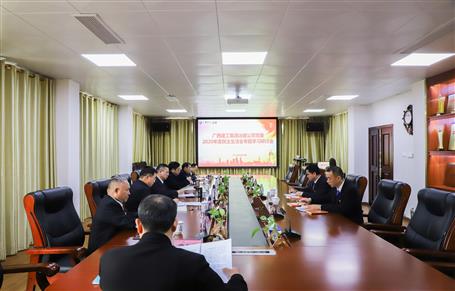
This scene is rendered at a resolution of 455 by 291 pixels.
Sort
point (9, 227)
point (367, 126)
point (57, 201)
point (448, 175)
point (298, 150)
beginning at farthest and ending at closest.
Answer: point (298, 150)
point (367, 126)
point (448, 175)
point (9, 227)
point (57, 201)

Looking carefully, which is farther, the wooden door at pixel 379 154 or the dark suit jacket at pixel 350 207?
the wooden door at pixel 379 154

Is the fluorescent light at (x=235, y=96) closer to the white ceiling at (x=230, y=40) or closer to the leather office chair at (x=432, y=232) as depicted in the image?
the white ceiling at (x=230, y=40)

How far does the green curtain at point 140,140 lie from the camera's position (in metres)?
9.54

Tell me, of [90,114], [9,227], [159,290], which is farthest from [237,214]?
[90,114]

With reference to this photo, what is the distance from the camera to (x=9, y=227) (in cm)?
421

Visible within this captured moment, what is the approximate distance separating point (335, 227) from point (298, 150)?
29.6ft

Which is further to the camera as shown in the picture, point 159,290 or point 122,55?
point 122,55

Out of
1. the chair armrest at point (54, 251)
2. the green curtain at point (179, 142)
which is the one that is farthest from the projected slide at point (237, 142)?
the chair armrest at point (54, 251)

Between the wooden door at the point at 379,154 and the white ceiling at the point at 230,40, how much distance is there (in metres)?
1.91

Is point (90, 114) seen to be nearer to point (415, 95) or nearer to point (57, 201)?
point (57, 201)

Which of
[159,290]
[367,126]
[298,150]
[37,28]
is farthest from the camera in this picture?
[298,150]

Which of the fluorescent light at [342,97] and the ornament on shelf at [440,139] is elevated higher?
the fluorescent light at [342,97]

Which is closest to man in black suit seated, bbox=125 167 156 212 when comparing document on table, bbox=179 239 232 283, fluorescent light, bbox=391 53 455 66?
document on table, bbox=179 239 232 283

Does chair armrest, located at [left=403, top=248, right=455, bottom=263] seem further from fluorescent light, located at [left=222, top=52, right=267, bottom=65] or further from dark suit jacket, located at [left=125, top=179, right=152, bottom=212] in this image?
Result: dark suit jacket, located at [left=125, top=179, right=152, bottom=212]
